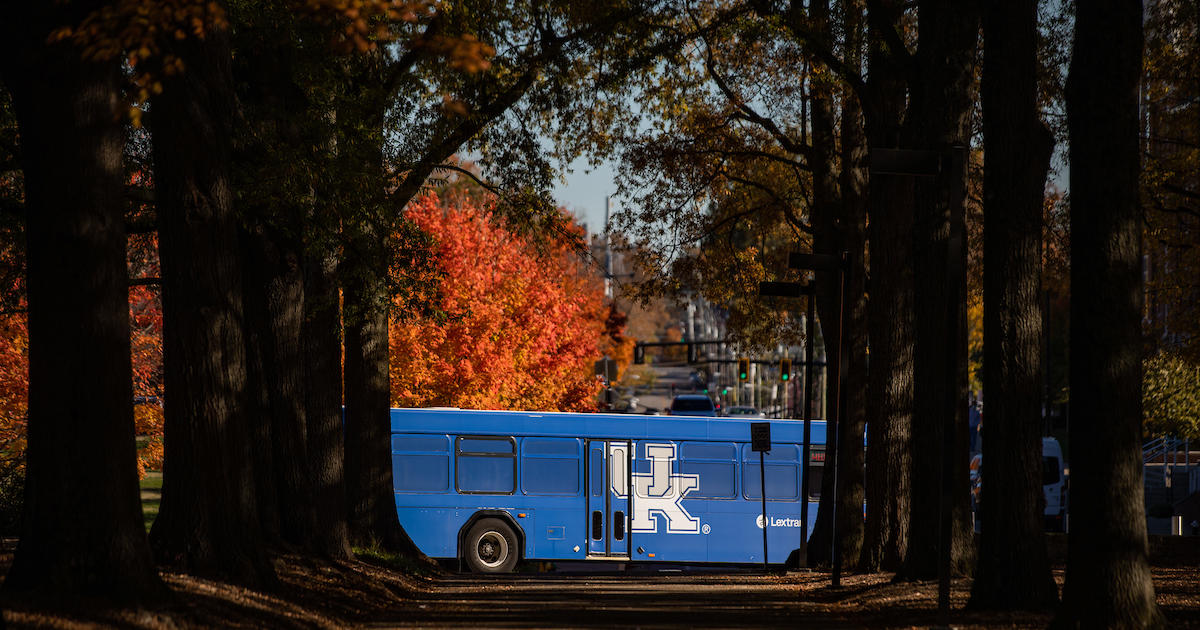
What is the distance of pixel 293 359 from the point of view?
17312 mm

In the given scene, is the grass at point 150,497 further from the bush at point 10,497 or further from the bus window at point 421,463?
the bus window at point 421,463

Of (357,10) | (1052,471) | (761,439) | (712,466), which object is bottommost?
(1052,471)

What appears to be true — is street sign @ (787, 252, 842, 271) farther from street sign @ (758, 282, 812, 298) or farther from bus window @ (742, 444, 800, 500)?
bus window @ (742, 444, 800, 500)

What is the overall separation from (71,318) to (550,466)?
19.0 meters

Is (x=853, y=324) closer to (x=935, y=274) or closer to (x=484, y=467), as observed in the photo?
(x=484, y=467)

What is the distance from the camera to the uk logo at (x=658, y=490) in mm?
28969

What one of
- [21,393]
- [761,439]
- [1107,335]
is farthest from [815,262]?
[21,393]

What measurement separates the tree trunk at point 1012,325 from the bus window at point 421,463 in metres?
16.4

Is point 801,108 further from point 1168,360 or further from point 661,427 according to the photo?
point 1168,360

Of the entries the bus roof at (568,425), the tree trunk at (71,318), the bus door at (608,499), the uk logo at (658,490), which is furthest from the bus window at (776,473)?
the tree trunk at (71,318)

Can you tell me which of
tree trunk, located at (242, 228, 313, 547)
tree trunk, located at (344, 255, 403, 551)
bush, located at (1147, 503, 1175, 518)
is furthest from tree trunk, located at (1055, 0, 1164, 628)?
bush, located at (1147, 503, 1175, 518)

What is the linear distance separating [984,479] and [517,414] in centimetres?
1609

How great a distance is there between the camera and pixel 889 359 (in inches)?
779

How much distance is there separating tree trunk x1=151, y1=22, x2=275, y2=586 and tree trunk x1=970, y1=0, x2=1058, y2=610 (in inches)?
282
